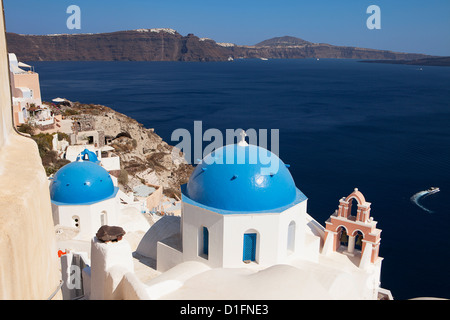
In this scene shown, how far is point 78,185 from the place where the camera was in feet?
50.3

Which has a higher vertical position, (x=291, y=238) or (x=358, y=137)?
(x=291, y=238)

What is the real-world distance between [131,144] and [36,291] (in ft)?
126

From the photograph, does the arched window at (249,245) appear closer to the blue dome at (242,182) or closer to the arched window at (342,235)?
the blue dome at (242,182)

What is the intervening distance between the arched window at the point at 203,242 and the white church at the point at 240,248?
1.2 inches

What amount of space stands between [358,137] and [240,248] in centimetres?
4785

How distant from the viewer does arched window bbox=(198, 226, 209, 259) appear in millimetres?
11195

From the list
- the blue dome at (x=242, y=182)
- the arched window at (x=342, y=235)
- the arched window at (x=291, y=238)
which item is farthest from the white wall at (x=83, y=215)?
the arched window at (x=342, y=235)

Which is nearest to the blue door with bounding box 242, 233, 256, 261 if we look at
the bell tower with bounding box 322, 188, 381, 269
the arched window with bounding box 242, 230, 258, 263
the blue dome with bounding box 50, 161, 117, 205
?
the arched window with bounding box 242, 230, 258, 263

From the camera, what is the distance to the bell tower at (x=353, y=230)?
13.4 m

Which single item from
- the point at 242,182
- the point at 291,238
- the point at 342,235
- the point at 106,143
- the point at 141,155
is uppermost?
the point at 242,182

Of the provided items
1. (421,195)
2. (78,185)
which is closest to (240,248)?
(78,185)
